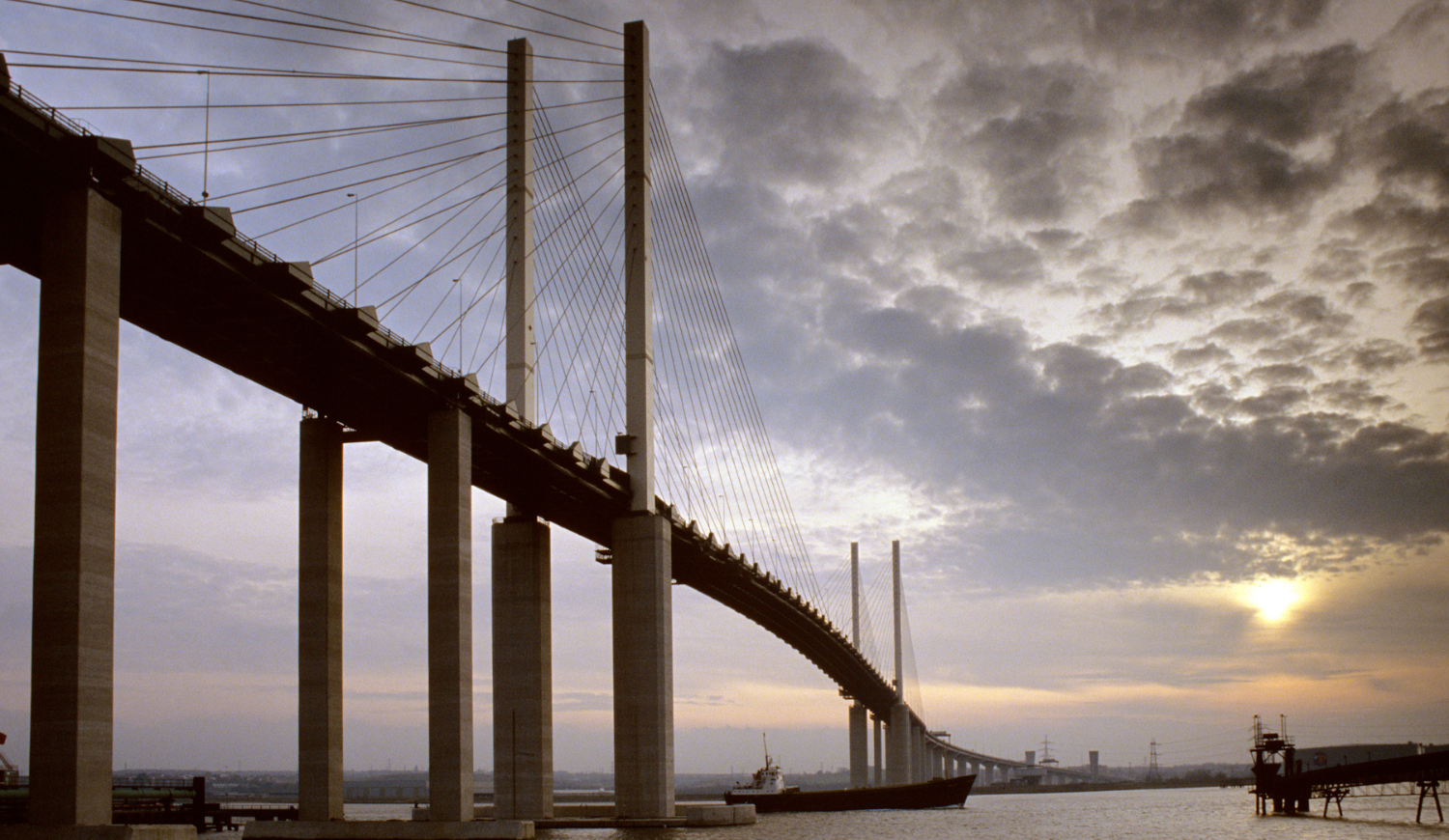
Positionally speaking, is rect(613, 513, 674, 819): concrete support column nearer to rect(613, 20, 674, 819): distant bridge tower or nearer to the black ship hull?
rect(613, 20, 674, 819): distant bridge tower

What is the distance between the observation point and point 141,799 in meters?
63.8

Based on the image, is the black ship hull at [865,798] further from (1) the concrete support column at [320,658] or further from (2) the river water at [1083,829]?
(1) the concrete support column at [320,658]

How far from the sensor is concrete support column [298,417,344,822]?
1929 inches

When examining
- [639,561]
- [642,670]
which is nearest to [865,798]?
[642,670]

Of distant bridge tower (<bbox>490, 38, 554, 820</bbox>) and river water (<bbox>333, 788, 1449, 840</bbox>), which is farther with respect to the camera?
river water (<bbox>333, 788, 1449, 840</bbox>)

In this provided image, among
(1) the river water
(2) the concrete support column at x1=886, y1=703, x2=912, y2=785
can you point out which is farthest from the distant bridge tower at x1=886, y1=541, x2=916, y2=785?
(1) the river water

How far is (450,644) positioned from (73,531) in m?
19.5

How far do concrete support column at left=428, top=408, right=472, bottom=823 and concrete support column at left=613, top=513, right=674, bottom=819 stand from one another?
16.0 m

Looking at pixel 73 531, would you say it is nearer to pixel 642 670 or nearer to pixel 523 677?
→ pixel 523 677

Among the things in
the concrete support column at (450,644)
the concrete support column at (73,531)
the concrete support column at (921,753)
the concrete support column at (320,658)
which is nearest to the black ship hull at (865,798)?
the concrete support column at (921,753)

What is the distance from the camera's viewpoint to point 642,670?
2512 inches

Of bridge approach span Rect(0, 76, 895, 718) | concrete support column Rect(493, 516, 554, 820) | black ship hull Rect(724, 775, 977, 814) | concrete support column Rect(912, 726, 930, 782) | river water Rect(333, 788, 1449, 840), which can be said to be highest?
bridge approach span Rect(0, 76, 895, 718)

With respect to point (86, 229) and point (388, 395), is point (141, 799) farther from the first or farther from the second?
point (86, 229)

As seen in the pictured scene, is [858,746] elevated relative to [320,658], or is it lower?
lower
